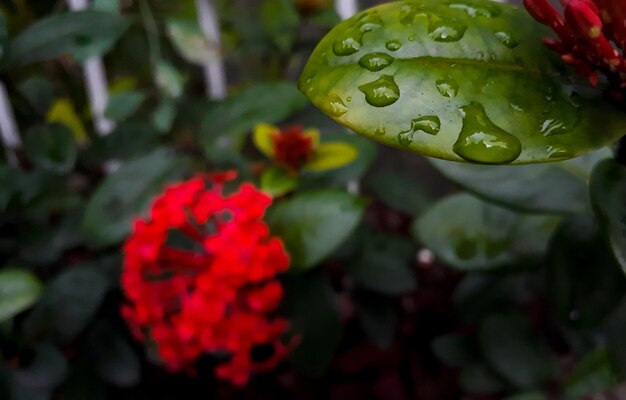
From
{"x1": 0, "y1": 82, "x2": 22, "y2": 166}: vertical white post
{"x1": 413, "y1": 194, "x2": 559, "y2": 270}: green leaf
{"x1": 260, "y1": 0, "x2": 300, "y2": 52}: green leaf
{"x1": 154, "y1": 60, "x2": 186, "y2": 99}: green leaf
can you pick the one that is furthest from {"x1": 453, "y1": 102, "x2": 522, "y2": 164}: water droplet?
{"x1": 0, "y1": 82, "x2": 22, "y2": 166}: vertical white post

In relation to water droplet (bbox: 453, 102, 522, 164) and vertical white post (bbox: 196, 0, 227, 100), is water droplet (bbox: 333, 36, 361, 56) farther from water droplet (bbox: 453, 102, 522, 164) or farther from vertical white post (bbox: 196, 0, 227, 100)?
vertical white post (bbox: 196, 0, 227, 100)

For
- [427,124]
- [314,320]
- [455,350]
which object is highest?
[427,124]

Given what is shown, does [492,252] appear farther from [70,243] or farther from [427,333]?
[70,243]

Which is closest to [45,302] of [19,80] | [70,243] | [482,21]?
[70,243]

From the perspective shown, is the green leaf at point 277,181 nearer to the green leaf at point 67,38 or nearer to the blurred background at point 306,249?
the blurred background at point 306,249

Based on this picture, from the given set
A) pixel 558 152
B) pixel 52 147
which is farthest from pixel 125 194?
pixel 558 152

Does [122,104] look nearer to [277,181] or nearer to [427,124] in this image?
[277,181]
